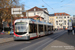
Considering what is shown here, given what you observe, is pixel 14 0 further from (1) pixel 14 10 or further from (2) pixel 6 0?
(1) pixel 14 10

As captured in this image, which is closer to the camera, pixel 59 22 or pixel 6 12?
pixel 6 12

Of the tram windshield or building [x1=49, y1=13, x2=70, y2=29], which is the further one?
building [x1=49, y1=13, x2=70, y2=29]

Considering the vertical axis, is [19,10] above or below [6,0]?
below

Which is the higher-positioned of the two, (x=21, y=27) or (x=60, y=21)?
(x=60, y=21)

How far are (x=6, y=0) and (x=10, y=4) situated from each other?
2.14 metres

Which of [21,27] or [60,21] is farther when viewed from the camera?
[60,21]

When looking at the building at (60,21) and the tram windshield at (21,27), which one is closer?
the tram windshield at (21,27)

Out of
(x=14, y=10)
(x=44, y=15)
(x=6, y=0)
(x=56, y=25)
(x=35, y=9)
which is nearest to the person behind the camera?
(x=14, y=10)

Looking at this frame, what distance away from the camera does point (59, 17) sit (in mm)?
132875

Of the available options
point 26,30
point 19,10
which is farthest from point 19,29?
point 19,10

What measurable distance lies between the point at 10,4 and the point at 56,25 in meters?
93.1

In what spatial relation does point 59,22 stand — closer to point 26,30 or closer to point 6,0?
point 6,0

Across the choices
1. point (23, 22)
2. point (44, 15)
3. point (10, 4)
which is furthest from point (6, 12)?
point (44, 15)

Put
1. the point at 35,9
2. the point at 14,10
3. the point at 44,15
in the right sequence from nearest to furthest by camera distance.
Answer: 1. the point at 14,10
2. the point at 44,15
3. the point at 35,9
